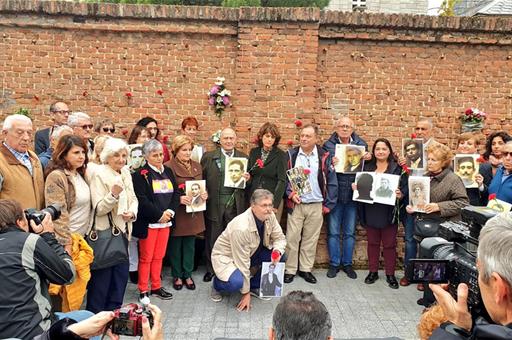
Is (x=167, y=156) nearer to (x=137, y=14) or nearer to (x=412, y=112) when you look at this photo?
(x=137, y=14)

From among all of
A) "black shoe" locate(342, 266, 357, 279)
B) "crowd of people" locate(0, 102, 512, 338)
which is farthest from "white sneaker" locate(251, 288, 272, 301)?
"black shoe" locate(342, 266, 357, 279)

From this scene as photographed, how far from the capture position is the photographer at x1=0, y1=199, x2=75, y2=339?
2.86 meters

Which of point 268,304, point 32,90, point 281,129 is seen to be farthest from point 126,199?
point 32,90

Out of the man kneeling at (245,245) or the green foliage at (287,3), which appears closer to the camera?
the man kneeling at (245,245)

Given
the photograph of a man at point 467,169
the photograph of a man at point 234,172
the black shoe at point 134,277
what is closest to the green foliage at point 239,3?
the photograph of a man at point 234,172

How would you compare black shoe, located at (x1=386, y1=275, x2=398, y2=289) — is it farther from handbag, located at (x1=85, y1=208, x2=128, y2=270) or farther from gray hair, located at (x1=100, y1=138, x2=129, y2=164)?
gray hair, located at (x1=100, y1=138, x2=129, y2=164)

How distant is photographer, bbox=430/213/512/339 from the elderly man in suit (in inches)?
164

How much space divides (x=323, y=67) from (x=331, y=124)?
3.00 ft

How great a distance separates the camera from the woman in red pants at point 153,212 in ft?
17.0

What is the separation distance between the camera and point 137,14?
662 centimetres

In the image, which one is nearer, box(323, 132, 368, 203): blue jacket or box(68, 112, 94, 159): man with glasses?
box(68, 112, 94, 159): man with glasses

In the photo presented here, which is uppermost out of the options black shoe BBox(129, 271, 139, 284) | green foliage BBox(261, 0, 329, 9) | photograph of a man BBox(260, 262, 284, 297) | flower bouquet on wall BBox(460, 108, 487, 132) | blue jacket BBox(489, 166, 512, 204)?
green foliage BBox(261, 0, 329, 9)

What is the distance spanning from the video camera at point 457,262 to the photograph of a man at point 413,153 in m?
3.14

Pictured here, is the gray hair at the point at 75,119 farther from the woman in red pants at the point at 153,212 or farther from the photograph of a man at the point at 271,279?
the photograph of a man at the point at 271,279
